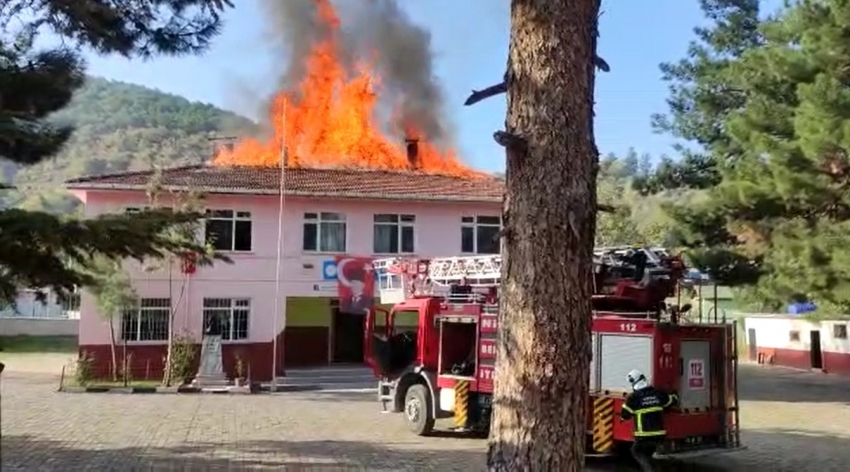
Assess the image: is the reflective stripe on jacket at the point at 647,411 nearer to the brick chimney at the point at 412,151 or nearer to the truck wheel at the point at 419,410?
the truck wheel at the point at 419,410

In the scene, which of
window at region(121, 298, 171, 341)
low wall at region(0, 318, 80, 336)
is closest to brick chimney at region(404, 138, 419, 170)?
window at region(121, 298, 171, 341)

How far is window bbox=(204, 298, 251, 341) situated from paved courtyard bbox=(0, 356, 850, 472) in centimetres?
433

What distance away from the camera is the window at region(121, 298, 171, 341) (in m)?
24.7

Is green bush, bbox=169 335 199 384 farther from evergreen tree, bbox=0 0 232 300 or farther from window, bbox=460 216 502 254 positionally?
evergreen tree, bbox=0 0 232 300

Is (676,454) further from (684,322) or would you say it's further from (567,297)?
(567,297)

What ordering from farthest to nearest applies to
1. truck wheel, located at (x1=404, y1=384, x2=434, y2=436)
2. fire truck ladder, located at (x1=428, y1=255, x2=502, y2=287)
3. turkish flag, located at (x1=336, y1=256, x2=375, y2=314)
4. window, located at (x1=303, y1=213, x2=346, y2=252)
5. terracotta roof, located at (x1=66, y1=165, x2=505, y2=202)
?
window, located at (x1=303, y1=213, x2=346, y2=252), turkish flag, located at (x1=336, y1=256, x2=375, y2=314), terracotta roof, located at (x1=66, y1=165, x2=505, y2=202), truck wheel, located at (x1=404, y1=384, x2=434, y2=436), fire truck ladder, located at (x1=428, y1=255, x2=502, y2=287)

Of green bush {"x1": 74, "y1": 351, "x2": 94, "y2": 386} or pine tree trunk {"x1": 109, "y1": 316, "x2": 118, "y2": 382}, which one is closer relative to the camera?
green bush {"x1": 74, "y1": 351, "x2": 94, "y2": 386}

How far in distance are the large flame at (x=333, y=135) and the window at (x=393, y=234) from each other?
4.74m

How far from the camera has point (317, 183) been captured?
90.3 feet

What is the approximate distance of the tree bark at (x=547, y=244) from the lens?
4125 millimetres

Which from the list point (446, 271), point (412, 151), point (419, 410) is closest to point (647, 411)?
point (419, 410)

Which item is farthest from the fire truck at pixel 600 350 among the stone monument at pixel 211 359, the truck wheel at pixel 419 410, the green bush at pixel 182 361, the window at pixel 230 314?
the window at pixel 230 314

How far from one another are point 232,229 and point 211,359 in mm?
3944

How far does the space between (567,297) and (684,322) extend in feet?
25.7
